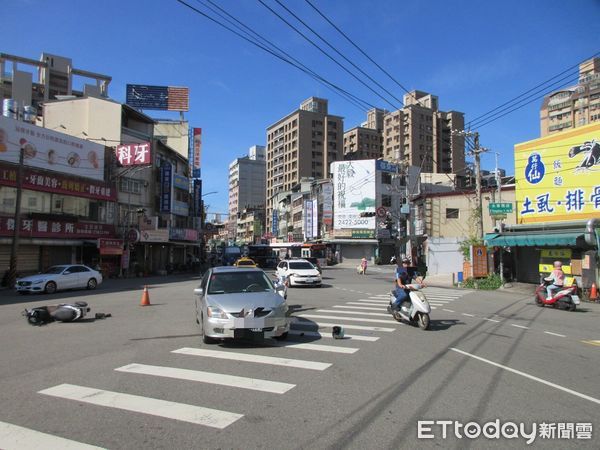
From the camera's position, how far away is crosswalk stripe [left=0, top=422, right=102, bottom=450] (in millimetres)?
4160

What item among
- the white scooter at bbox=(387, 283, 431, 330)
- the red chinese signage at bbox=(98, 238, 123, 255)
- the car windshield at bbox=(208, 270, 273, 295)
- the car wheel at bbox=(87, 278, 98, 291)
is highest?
the red chinese signage at bbox=(98, 238, 123, 255)

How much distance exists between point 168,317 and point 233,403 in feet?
26.6

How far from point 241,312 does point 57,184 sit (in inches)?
1183

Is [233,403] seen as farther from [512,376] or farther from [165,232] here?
[165,232]

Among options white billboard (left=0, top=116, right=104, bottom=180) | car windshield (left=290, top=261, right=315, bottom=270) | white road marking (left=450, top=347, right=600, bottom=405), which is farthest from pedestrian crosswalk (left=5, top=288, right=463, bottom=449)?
white billboard (left=0, top=116, right=104, bottom=180)

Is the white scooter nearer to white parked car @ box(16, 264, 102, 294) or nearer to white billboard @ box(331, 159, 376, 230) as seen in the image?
white parked car @ box(16, 264, 102, 294)

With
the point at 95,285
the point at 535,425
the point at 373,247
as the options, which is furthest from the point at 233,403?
the point at 373,247

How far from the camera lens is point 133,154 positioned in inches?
1539

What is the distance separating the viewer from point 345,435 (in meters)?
4.45

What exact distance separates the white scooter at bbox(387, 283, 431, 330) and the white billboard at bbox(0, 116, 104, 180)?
27.4 meters

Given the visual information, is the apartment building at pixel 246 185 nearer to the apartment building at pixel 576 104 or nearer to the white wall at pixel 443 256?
the apartment building at pixel 576 104

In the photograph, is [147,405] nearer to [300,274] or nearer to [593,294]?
[593,294]

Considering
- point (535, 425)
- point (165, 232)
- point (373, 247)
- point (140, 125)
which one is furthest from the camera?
point (373, 247)

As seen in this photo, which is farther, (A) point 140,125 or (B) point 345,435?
(A) point 140,125
